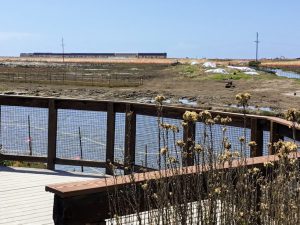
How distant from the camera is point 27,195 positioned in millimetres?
6246

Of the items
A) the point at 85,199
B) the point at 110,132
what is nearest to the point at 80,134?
the point at 110,132

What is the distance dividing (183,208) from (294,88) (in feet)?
167

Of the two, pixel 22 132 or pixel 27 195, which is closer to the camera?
pixel 27 195

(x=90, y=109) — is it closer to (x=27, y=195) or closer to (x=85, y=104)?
(x=85, y=104)

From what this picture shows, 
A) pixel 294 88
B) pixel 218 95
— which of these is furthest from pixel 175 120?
pixel 294 88

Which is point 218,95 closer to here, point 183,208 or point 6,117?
point 6,117

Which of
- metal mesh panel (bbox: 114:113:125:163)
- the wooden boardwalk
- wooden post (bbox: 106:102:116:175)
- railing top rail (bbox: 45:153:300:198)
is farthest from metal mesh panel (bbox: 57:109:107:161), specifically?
railing top rail (bbox: 45:153:300:198)

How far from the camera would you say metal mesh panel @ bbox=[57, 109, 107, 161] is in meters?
8.66

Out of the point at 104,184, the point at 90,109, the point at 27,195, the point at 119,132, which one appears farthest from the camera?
the point at 119,132

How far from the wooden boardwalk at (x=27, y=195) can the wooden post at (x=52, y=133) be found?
0.72 feet

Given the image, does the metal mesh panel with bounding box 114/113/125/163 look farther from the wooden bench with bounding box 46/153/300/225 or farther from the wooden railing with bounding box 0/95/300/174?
the wooden bench with bounding box 46/153/300/225

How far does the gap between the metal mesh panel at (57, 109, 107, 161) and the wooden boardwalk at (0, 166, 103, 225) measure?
86 cm

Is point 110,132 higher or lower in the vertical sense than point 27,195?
higher

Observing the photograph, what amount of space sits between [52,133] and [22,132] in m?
2.54
